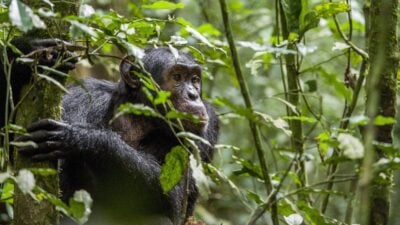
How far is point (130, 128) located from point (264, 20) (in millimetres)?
5451

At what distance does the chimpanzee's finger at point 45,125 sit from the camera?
372 cm

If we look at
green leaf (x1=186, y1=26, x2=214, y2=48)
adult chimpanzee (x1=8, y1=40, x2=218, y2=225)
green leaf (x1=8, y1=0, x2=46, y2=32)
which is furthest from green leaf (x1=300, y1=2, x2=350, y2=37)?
green leaf (x1=8, y1=0, x2=46, y2=32)

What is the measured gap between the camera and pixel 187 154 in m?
3.43

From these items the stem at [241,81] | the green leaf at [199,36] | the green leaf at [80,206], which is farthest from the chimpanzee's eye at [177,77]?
the green leaf at [80,206]

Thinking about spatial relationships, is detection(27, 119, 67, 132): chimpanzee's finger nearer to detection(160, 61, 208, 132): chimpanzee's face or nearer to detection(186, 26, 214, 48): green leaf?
detection(186, 26, 214, 48): green leaf

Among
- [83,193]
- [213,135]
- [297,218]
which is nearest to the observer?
[83,193]

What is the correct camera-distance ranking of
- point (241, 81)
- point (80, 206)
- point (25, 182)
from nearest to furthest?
point (25, 182) < point (80, 206) < point (241, 81)

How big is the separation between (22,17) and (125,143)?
2238mm

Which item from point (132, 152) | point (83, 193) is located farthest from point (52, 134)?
point (83, 193)

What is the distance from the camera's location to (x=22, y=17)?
9.26ft

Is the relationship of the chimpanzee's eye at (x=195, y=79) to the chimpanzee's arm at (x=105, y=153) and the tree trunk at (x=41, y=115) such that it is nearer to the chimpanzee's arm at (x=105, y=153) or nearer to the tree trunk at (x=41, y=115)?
the chimpanzee's arm at (x=105, y=153)

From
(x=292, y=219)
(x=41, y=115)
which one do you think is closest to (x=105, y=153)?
(x=41, y=115)

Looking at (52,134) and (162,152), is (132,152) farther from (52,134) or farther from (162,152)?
(52,134)

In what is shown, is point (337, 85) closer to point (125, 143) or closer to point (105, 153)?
point (105, 153)
